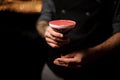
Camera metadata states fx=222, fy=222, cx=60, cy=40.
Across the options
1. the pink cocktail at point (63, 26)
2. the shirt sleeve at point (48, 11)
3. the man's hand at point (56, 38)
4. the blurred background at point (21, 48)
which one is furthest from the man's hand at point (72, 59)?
the blurred background at point (21, 48)

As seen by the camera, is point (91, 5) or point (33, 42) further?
point (33, 42)

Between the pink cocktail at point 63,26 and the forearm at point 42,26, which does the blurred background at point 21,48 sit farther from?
the pink cocktail at point 63,26

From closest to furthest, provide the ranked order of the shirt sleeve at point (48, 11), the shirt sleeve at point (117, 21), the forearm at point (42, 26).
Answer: the shirt sleeve at point (117, 21) < the forearm at point (42, 26) < the shirt sleeve at point (48, 11)

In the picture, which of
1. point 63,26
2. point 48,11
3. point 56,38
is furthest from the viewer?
point 48,11

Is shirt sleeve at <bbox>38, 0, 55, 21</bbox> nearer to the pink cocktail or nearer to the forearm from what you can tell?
the forearm

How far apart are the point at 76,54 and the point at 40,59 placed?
1237mm

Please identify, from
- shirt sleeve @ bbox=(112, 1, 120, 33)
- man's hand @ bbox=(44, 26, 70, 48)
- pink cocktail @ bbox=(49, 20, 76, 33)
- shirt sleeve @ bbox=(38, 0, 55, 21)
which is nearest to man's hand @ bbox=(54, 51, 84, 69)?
man's hand @ bbox=(44, 26, 70, 48)

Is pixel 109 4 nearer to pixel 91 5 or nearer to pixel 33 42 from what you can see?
pixel 91 5

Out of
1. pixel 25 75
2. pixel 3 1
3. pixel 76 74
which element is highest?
pixel 3 1

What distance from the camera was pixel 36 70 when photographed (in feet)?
8.41

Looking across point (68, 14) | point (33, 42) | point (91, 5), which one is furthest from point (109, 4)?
point (33, 42)

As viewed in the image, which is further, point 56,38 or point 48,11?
point 48,11

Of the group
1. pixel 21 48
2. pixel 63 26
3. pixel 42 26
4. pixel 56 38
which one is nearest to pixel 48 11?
pixel 42 26

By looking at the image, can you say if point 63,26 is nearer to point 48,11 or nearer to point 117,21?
point 117,21
